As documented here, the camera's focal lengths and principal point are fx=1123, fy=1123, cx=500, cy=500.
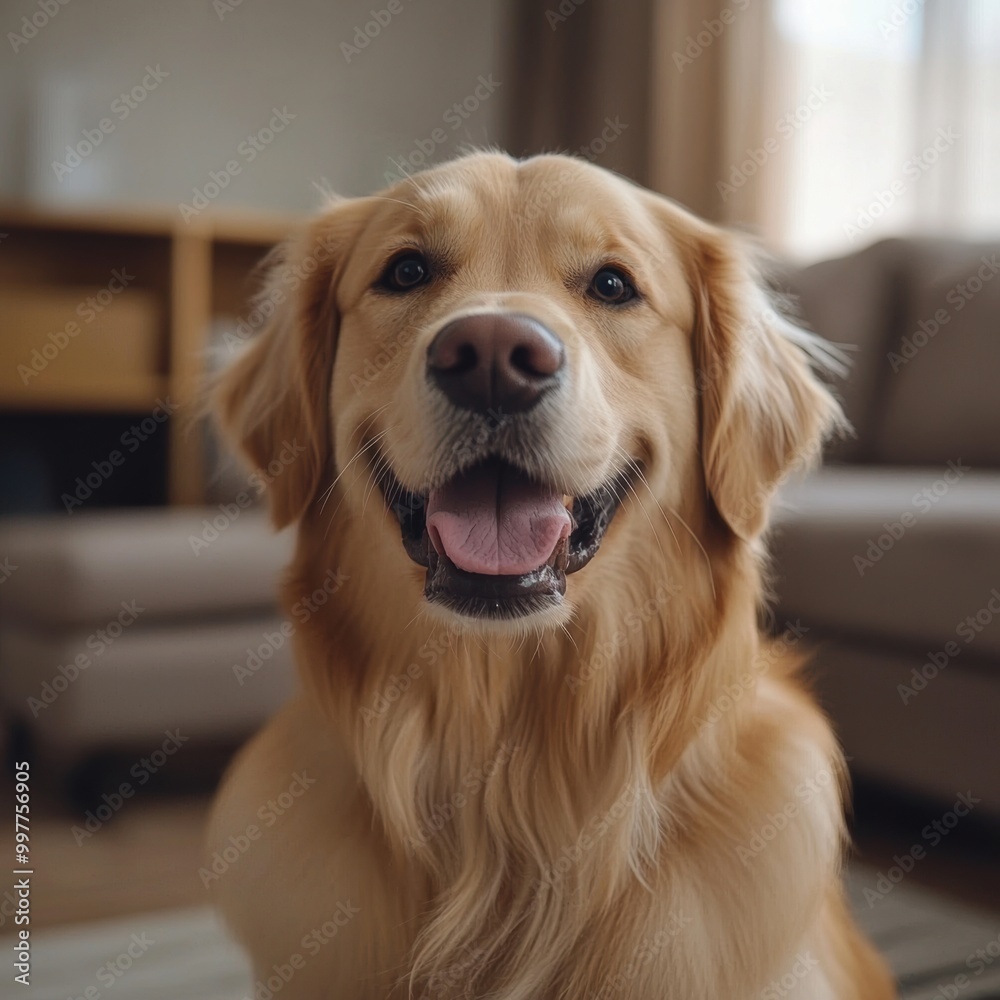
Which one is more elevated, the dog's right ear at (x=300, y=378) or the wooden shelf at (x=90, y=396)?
the dog's right ear at (x=300, y=378)

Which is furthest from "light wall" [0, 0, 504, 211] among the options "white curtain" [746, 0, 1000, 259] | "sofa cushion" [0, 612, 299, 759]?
"sofa cushion" [0, 612, 299, 759]

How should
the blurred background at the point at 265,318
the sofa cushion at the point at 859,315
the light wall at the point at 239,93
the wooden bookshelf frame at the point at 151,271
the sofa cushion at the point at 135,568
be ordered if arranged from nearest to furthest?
the blurred background at the point at 265,318 < the sofa cushion at the point at 135,568 < the sofa cushion at the point at 859,315 < the wooden bookshelf frame at the point at 151,271 < the light wall at the point at 239,93

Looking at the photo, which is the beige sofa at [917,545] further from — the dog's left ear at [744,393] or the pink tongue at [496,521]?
the pink tongue at [496,521]

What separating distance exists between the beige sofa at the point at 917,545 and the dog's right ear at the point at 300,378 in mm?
1283

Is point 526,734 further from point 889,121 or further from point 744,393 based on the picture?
point 889,121

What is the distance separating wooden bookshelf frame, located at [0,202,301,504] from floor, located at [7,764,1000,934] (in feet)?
6.48

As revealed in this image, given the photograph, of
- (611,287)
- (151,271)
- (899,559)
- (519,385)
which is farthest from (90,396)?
(519,385)

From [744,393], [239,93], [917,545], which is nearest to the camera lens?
[744,393]

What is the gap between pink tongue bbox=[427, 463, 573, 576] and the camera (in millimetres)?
1233

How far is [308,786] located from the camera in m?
1.39

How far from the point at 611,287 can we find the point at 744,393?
0.24 m

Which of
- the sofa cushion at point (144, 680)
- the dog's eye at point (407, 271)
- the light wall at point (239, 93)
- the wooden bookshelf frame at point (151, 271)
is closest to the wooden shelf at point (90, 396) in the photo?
the wooden bookshelf frame at point (151, 271)

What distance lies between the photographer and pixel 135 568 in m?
2.62

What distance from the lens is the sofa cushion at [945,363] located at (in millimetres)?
2922
